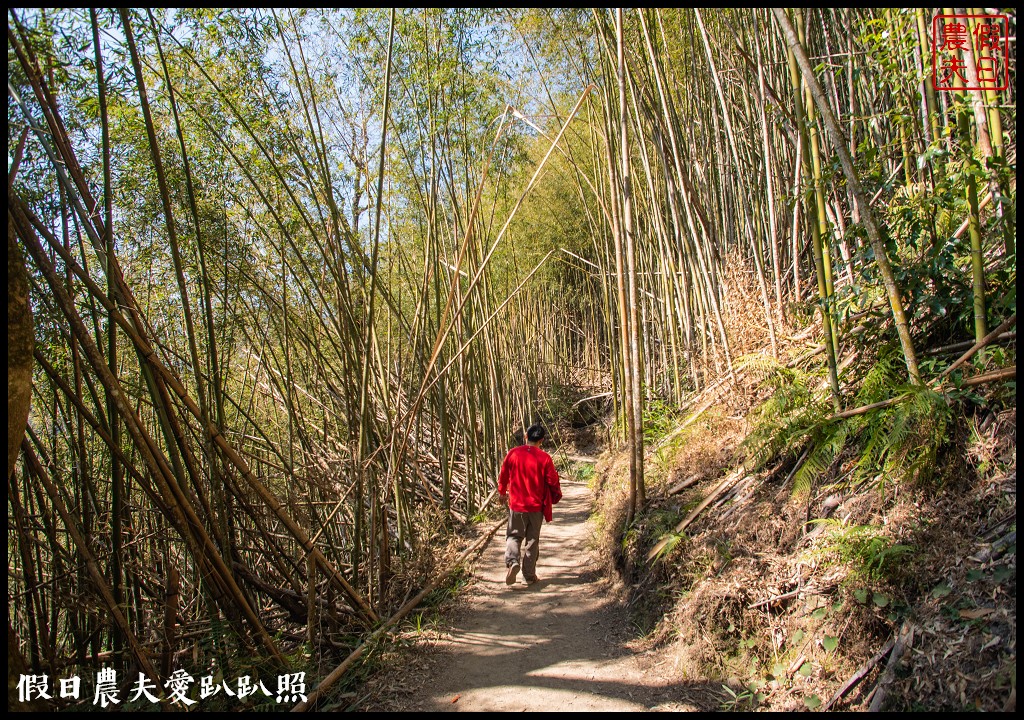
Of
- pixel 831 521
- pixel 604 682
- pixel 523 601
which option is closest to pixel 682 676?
pixel 604 682

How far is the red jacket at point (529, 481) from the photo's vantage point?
3.20 m

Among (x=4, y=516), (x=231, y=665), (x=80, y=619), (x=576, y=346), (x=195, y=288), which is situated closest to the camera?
(x=4, y=516)

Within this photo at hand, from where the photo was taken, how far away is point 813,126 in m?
2.09

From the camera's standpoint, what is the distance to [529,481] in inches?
127

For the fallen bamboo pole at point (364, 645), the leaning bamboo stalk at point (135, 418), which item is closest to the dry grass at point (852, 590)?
the fallen bamboo pole at point (364, 645)

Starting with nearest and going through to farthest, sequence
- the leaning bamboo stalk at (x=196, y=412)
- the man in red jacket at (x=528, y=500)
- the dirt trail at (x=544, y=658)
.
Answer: the leaning bamboo stalk at (x=196, y=412)
the dirt trail at (x=544, y=658)
the man in red jacket at (x=528, y=500)

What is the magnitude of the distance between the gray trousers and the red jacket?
47mm

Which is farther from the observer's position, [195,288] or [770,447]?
[195,288]

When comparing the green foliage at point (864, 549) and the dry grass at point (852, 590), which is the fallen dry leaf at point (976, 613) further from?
the green foliage at point (864, 549)

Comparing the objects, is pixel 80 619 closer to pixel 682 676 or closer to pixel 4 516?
pixel 4 516

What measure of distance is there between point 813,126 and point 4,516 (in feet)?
8.24

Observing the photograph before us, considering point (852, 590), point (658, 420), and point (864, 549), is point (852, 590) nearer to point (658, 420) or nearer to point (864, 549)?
point (864, 549)

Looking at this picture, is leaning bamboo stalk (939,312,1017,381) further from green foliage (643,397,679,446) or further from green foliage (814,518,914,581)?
green foliage (643,397,679,446)

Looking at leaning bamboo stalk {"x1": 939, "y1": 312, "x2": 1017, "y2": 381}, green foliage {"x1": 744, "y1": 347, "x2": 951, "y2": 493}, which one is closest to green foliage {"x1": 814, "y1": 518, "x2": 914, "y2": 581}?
green foliage {"x1": 744, "y1": 347, "x2": 951, "y2": 493}
